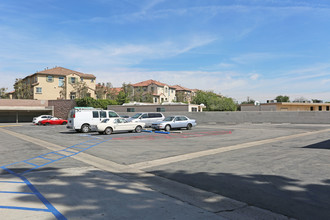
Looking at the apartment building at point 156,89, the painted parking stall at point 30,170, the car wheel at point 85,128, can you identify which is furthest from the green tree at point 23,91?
the painted parking stall at point 30,170

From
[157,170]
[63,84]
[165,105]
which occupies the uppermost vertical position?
[63,84]

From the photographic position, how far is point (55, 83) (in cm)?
6241

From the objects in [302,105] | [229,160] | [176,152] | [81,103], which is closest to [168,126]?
[176,152]

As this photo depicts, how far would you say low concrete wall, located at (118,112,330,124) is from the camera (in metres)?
36.3

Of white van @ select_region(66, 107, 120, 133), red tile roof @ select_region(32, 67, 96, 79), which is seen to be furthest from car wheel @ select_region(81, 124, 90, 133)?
red tile roof @ select_region(32, 67, 96, 79)

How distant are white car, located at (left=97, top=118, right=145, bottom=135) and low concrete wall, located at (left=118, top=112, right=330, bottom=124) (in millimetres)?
18843

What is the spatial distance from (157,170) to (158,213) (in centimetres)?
395

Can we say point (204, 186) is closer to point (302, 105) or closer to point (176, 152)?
point (176, 152)

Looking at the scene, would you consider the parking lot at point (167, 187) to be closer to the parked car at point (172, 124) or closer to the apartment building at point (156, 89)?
the parked car at point (172, 124)

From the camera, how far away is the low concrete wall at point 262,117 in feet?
119

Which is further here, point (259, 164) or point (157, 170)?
point (259, 164)

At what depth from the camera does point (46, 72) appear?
2425 inches

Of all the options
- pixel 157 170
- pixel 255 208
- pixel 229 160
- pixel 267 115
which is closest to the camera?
pixel 255 208

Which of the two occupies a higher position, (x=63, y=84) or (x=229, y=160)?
(x=63, y=84)
